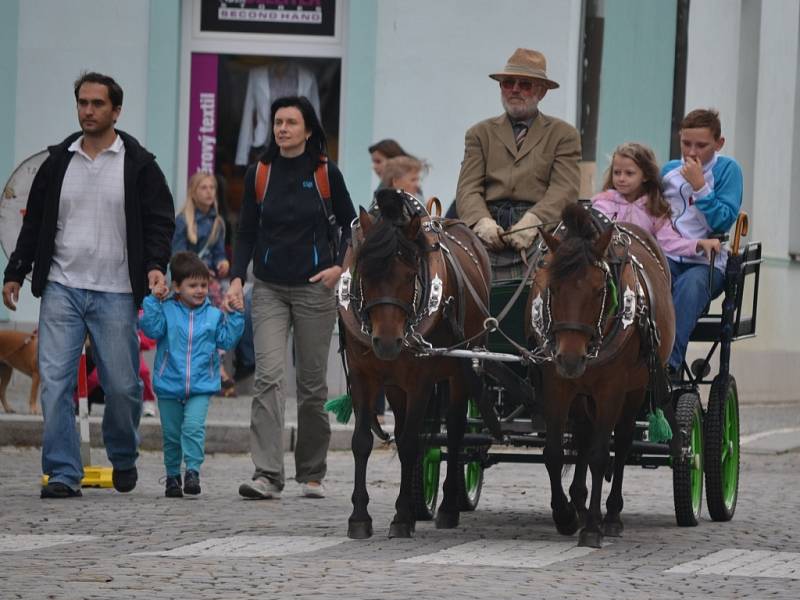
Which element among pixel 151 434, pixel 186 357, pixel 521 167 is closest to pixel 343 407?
pixel 521 167

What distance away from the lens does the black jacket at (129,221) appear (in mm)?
11375

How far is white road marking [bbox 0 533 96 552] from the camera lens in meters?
8.94

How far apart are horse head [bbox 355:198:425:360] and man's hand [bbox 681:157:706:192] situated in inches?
83.5

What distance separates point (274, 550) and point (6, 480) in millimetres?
3898

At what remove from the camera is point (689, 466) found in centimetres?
1042

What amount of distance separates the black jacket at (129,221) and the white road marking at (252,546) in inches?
98.0

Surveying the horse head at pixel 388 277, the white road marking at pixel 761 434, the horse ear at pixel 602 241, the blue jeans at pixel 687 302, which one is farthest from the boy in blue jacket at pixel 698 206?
the white road marking at pixel 761 434

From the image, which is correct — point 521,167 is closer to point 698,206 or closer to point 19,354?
point 698,206

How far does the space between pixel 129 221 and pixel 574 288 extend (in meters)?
3.30

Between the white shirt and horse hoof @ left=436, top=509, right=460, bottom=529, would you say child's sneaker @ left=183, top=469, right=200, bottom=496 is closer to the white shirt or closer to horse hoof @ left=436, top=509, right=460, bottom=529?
the white shirt

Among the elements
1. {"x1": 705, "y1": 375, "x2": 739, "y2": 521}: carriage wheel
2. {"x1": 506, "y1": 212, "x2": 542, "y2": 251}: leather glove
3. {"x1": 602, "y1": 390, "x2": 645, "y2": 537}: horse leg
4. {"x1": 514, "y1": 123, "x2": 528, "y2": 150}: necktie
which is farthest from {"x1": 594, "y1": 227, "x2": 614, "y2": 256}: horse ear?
{"x1": 705, "y1": 375, "x2": 739, "y2": 521}: carriage wheel

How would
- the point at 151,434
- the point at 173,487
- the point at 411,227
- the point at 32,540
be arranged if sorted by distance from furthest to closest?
the point at 151,434, the point at 173,487, the point at 411,227, the point at 32,540

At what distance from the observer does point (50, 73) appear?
715 inches

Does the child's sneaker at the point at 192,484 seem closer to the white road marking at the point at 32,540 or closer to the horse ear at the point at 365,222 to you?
the white road marking at the point at 32,540
